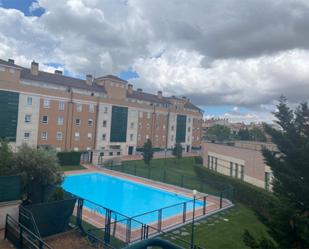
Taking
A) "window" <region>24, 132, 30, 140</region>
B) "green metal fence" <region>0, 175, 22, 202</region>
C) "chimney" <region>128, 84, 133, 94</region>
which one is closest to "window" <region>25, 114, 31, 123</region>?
"window" <region>24, 132, 30, 140</region>

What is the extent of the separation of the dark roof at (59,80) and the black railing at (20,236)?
33.1 metres

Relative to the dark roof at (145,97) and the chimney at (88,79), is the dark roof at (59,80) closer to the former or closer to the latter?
the chimney at (88,79)

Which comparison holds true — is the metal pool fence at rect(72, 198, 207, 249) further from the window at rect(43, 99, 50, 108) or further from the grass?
the window at rect(43, 99, 50, 108)

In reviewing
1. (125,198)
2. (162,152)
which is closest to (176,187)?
(125,198)

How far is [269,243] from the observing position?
7.25m

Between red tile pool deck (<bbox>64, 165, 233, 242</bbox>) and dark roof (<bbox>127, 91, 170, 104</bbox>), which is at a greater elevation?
dark roof (<bbox>127, 91, 170, 104</bbox>)

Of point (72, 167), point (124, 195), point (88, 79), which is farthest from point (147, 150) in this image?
point (88, 79)

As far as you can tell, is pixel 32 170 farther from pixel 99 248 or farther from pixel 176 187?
pixel 176 187

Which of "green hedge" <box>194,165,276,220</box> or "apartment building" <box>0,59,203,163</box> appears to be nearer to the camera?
"green hedge" <box>194,165,276,220</box>

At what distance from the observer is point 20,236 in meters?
10.9

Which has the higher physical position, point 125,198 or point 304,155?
point 304,155

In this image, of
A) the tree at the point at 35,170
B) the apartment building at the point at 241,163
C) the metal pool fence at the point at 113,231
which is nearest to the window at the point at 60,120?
the apartment building at the point at 241,163

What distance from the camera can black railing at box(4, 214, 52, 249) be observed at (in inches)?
407

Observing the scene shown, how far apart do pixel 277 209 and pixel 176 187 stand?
1939cm
